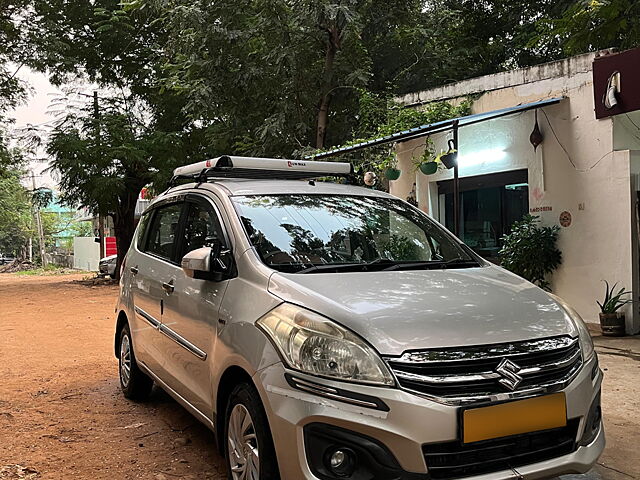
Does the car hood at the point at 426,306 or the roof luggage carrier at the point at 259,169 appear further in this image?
the roof luggage carrier at the point at 259,169

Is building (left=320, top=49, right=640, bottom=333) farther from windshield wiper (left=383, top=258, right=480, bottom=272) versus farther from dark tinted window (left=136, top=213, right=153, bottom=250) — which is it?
windshield wiper (left=383, top=258, right=480, bottom=272)

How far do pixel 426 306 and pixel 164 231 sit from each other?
8.22ft

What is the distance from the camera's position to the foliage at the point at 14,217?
122 ft

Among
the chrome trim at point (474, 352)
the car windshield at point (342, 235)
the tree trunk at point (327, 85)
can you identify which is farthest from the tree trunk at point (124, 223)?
the chrome trim at point (474, 352)

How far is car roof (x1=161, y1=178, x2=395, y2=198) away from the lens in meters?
3.75

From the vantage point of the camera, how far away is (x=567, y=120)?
329 inches

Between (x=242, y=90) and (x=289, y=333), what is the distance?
40.8ft

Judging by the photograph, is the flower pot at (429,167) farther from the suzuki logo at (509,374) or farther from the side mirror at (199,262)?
the suzuki logo at (509,374)

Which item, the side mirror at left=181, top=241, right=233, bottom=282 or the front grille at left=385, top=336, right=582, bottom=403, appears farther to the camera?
the side mirror at left=181, top=241, right=233, bottom=282

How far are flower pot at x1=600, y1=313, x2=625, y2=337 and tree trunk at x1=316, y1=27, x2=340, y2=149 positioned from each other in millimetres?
7601

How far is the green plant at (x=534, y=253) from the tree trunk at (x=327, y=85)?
612 cm

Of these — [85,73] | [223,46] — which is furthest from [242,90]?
[85,73]

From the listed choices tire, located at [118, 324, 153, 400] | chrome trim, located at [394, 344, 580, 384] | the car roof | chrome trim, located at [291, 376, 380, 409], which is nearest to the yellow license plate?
chrome trim, located at [394, 344, 580, 384]

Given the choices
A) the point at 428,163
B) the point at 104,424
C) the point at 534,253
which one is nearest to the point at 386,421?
the point at 104,424
